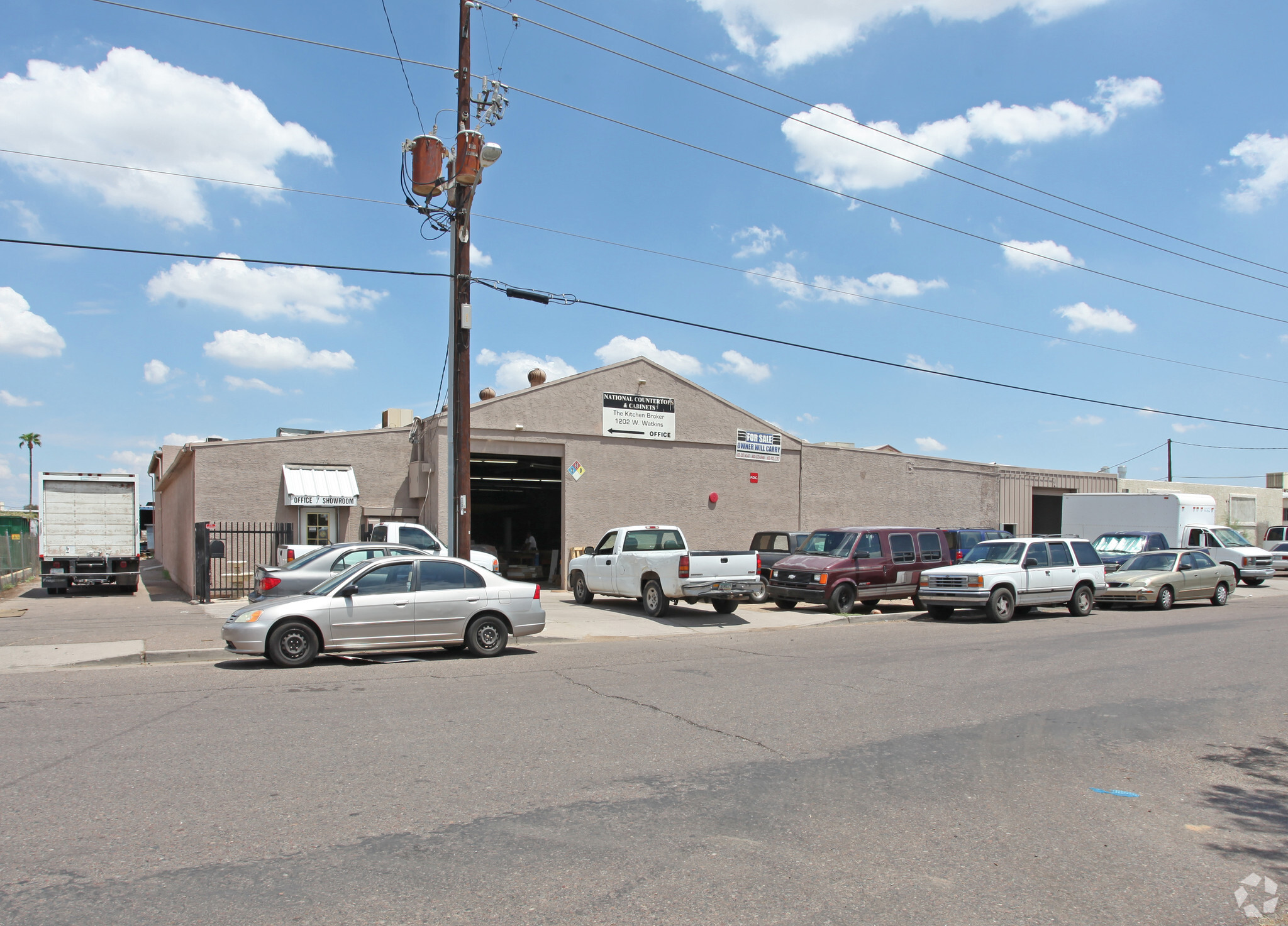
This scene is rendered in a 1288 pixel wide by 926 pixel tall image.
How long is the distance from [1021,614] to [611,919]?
17.7 meters

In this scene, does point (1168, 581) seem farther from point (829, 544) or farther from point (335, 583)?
point (335, 583)

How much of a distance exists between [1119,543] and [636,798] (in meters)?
25.8

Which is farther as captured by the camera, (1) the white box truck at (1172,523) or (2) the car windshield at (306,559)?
(1) the white box truck at (1172,523)

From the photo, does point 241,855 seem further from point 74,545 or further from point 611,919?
point 74,545

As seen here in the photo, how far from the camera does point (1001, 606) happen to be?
17781mm

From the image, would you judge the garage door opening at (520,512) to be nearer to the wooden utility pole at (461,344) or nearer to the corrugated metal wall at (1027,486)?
the wooden utility pole at (461,344)

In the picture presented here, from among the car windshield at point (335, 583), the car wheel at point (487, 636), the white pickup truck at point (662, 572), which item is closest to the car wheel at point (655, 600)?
the white pickup truck at point (662, 572)

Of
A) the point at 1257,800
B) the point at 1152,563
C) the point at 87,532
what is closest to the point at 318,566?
the point at 87,532

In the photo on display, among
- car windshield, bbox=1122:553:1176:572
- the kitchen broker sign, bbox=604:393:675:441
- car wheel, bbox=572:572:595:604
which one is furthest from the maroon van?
the kitchen broker sign, bbox=604:393:675:441

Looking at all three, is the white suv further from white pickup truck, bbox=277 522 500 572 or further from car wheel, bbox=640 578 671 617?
white pickup truck, bbox=277 522 500 572

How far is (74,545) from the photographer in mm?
23016

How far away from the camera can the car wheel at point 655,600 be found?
17375 mm

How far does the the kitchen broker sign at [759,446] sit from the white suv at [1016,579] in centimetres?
835

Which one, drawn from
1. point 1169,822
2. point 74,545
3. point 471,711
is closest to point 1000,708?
point 1169,822
